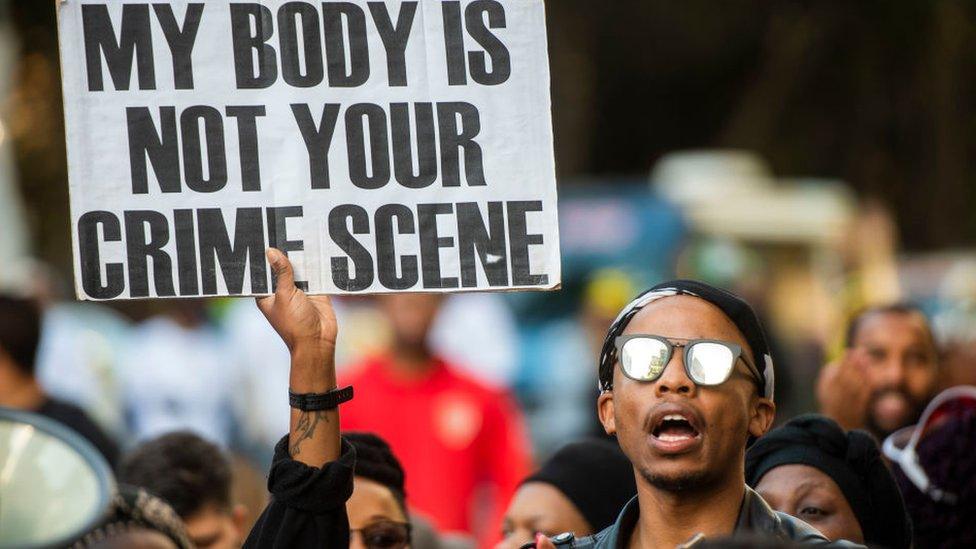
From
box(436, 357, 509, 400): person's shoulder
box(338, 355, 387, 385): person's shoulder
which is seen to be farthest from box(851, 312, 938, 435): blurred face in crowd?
box(338, 355, 387, 385): person's shoulder

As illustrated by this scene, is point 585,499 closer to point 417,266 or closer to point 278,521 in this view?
point 417,266

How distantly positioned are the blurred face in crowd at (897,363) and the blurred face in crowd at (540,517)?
171 centimetres

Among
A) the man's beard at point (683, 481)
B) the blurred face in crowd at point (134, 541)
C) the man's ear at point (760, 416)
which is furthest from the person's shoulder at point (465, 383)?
the man's beard at point (683, 481)

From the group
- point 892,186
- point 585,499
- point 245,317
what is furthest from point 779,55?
point 585,499

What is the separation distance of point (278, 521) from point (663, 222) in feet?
57.6

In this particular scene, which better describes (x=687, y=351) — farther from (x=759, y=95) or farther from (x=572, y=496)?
(x=759, y=95)

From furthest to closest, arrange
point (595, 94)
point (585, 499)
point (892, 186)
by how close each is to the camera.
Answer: point (595, 94) < point (892, 186) < point (585, 499)

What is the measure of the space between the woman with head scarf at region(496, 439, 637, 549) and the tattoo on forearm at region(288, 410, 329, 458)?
1347 millimetres

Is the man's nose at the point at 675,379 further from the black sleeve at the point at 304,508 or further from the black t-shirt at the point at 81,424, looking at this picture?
the black t-shirt at the point at 81,424

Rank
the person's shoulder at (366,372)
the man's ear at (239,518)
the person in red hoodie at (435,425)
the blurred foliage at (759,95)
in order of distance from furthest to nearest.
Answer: the blurred foliage at (759,95) → the person's shoulder at (366,372) → the person in red hoodie at (435,425) → the man's ear at (239,518)

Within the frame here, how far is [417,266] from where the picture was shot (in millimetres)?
4441

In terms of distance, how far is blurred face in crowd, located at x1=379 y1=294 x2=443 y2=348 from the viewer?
A: 8.87m

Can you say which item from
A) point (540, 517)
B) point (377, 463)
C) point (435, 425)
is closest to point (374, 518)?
point (377, 463)

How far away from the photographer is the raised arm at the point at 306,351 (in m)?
4.08
